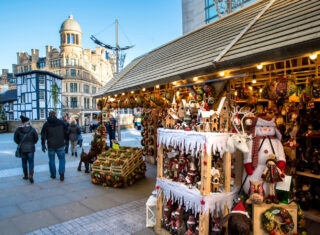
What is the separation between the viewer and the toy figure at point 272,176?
3.30m

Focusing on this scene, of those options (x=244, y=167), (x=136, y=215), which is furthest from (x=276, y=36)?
(x=136, y=215)

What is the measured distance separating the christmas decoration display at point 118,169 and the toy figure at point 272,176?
400 centimetres

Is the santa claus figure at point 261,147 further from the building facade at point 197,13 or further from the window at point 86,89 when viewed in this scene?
the window at point 86,89

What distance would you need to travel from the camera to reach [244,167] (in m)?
3.84

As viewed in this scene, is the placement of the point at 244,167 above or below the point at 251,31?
A: below

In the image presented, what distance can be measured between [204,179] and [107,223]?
7.52ft

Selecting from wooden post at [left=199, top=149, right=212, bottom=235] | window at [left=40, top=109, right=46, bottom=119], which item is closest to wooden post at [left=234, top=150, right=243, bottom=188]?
wooden post at [left=199, top=149, right=212, bottom=235]

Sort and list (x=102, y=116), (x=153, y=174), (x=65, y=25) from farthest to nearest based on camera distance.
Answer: (x=65, y=25), (x=102, y=116), (x=153, y=174)

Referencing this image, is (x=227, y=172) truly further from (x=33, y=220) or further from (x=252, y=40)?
(x=33, y=220)

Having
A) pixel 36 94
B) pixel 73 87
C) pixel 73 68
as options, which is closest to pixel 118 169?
pixel 36 94

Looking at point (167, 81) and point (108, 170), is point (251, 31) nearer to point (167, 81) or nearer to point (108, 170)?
point (167, 81)

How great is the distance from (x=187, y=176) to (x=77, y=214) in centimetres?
270

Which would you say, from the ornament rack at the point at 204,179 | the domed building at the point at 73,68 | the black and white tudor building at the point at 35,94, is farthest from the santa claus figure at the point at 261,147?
the domed building at the point at 73,68

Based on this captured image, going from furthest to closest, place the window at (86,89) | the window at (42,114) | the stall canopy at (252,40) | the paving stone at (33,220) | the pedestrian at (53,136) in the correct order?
the window at (86,89) < the window at (42,114) < the pedestrian at (53,136) < the paving stone at (33,220) < the stall canopy at (252,40)
